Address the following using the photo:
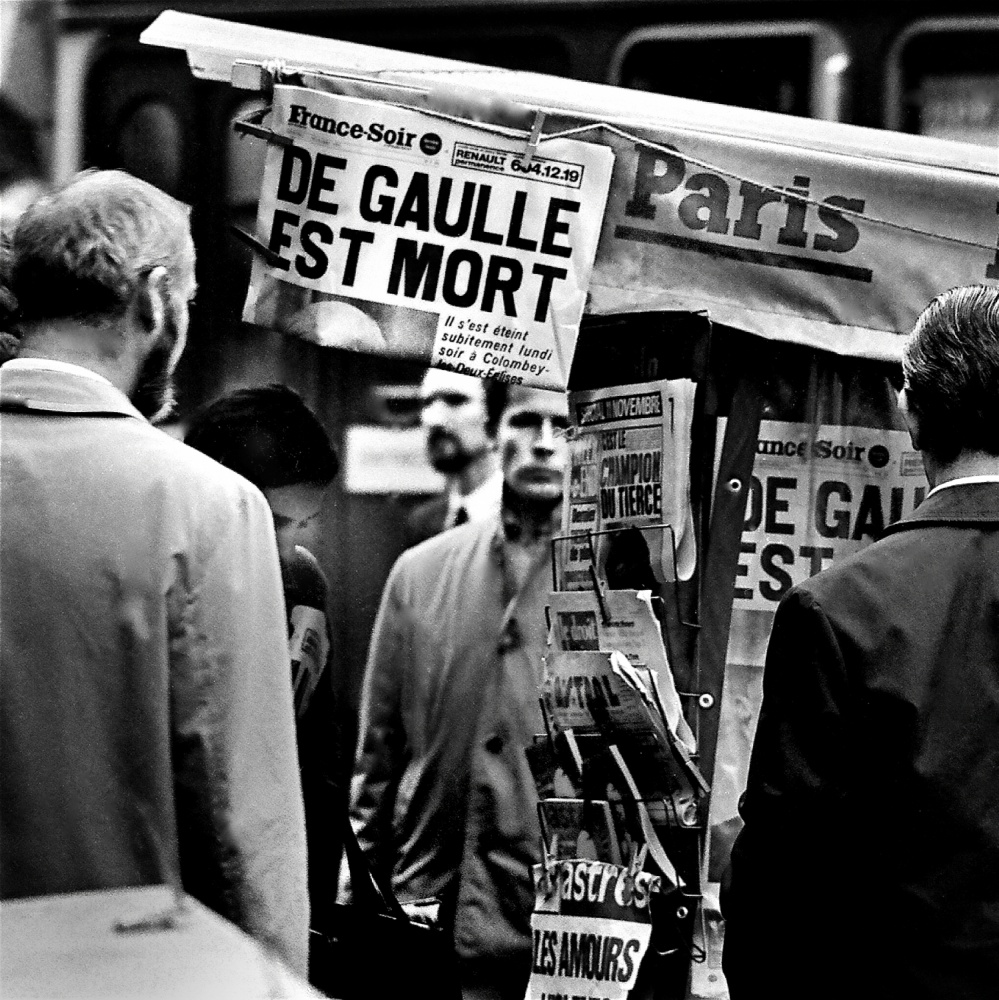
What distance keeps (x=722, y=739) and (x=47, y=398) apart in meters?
1.42

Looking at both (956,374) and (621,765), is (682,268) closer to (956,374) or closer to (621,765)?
(956,374)

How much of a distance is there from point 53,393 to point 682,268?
48.3 inches

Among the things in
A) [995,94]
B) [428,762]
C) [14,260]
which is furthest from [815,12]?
[14,260]

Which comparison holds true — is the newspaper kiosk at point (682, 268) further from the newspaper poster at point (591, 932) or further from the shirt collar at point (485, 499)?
the shirt collar at point (485, 499)

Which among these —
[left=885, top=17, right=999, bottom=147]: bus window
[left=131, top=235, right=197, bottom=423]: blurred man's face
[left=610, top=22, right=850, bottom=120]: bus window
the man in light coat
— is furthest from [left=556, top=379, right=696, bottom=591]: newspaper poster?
[left=885, top=17, right=999, bottom=147]: bus window

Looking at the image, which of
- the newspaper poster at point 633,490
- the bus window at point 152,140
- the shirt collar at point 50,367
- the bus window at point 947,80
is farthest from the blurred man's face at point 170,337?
the bus window at point 947,80

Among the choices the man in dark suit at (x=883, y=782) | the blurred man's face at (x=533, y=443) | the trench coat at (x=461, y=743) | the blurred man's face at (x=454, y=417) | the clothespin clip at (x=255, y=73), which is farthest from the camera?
the blurred man's face at (x=454, y=417)

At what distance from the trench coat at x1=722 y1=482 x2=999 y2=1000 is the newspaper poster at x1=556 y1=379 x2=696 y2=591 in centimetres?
73

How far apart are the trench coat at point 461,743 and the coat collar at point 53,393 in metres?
1.06

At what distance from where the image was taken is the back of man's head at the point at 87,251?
7.30ft

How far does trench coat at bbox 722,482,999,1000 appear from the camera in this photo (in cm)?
203

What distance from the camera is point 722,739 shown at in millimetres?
2904

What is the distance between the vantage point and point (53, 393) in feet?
7.03

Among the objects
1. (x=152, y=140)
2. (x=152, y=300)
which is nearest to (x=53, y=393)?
(x=152, y=300)
